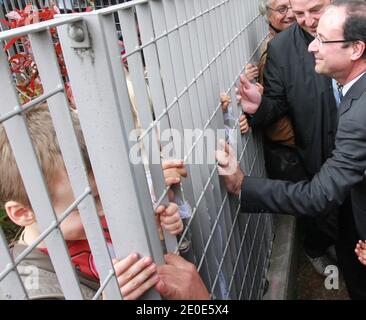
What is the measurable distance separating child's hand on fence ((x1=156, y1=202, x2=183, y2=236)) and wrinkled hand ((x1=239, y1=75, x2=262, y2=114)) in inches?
53.3

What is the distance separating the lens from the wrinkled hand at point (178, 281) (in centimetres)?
124

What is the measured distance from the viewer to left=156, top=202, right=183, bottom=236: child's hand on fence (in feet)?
4.46

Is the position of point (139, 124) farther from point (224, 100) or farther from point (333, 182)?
point (333, 182)

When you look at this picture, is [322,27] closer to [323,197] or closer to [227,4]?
[227,4]

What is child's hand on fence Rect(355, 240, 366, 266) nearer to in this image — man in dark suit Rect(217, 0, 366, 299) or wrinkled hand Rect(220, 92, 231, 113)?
man in dark suit Rect(217, 0, 366, 299)

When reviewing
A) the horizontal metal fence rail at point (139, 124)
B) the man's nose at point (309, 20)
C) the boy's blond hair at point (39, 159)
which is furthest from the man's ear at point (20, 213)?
the man's nose at point (309, 20)

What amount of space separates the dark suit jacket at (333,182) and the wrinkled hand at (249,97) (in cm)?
56

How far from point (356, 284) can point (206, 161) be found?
1.63 m

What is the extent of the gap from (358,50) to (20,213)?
1851mm

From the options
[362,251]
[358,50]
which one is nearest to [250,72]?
[358,50]

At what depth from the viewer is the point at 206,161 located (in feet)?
5.92

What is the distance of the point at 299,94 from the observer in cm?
285

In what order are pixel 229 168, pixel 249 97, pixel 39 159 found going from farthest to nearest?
pixel 249 97
pixel 229 168
pixel 39 159

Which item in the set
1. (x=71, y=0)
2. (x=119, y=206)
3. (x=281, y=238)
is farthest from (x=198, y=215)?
(x=71, y=0)
